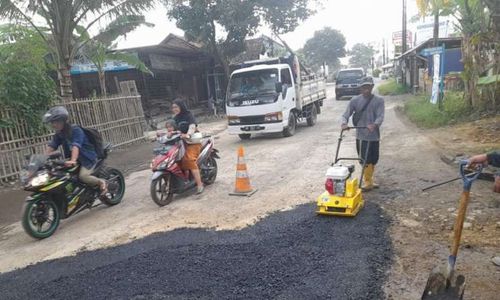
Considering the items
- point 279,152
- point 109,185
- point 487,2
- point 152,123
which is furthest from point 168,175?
point 152,123

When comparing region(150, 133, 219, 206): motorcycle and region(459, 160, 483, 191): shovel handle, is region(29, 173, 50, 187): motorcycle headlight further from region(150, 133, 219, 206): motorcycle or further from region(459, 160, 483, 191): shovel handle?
region(459, 160, 483, 191): shovel handle

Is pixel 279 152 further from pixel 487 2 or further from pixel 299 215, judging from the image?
pixel 487 2

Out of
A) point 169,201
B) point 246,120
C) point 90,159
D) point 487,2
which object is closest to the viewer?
point 90,159

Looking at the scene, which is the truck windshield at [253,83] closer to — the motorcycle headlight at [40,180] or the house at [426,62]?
the motorcycle headlight at [40,180]

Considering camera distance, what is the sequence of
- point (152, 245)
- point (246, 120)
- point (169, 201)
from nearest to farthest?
point (152, 245) → point (169, 201) → point (246, 120)

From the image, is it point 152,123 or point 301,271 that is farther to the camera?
point 152,123

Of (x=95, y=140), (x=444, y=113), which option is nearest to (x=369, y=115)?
(x=95, y=140)

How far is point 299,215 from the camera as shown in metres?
5.19

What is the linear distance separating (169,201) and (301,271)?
331cm

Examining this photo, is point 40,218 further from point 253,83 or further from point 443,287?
point 253,83

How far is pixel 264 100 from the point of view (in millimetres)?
11594

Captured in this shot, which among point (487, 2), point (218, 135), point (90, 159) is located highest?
point (487, 2)

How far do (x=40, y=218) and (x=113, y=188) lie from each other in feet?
4.60

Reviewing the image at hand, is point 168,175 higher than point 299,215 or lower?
higher
